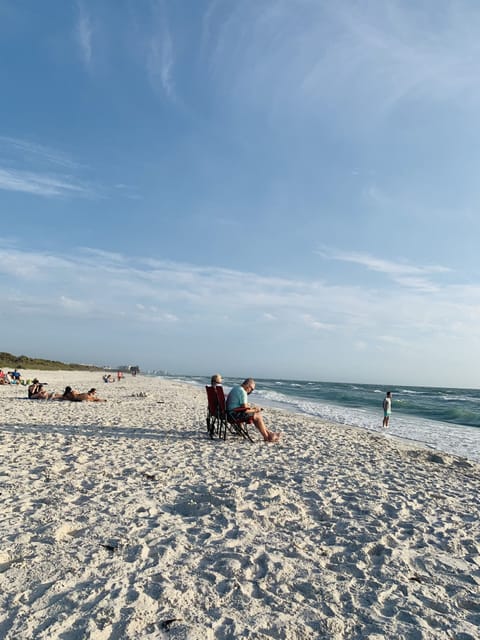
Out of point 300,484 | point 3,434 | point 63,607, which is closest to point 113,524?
point 63,607

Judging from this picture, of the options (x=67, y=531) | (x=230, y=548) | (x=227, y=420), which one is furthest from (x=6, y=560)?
(x=227, y=420)

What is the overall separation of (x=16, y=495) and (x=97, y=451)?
7.74 feet

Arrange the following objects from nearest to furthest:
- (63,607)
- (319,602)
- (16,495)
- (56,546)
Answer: (63,607) → (319,602) → (56,546) → (16,495)

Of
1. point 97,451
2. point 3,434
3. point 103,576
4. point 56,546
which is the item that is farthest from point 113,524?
point 3,434

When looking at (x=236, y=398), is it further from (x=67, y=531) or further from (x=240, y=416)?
(x=67, y=531)

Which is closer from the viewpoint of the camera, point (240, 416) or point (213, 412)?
point (240, 416)

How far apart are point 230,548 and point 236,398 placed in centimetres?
485

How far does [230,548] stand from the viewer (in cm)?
353

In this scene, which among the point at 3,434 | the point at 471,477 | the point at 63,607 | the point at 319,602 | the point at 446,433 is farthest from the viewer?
the point at 446,433

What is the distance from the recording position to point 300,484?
549 cm

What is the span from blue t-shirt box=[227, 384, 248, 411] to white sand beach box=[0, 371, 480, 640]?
1.72 m

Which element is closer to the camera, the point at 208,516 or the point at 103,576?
the point at 103,576

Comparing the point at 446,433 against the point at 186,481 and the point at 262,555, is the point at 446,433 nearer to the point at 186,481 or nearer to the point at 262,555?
the point at 186,481

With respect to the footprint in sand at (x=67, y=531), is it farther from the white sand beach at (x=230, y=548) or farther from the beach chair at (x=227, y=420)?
the beach chair at (x=227, y=420)
